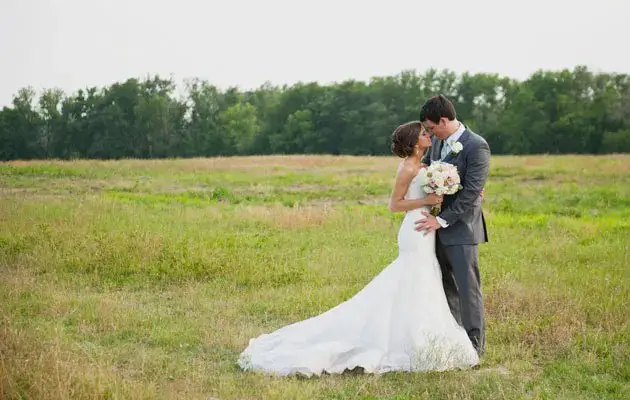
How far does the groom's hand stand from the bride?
0.07m

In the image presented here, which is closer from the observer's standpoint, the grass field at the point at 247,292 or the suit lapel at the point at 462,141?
the grass field at the point at 247,292

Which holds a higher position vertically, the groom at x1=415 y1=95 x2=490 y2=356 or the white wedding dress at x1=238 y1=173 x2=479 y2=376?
the groom at x1=415 y1=95 x2=490 y2=356

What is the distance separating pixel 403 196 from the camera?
7406mm

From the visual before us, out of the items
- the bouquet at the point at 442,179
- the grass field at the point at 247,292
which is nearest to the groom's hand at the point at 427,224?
the bouquet at the point at 442,179

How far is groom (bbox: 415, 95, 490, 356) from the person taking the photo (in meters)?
7.16

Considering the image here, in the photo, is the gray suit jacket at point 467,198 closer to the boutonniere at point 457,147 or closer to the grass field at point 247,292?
the boutonniere at point 457,147

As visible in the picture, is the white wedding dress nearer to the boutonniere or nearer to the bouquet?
the bouquet

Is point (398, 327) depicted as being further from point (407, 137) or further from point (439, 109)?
point (439, 109)

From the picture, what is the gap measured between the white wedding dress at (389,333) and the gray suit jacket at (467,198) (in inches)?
10.4

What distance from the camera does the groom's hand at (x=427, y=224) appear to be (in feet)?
23.7

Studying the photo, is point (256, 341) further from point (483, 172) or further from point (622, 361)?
point (622, 361)

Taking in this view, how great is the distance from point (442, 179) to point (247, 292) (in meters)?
4.34

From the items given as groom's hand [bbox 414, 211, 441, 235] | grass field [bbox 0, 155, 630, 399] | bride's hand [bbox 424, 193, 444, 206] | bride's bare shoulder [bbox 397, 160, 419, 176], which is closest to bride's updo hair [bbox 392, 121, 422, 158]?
bride's bare shoulder [bbox 397, 160, 419, 176]

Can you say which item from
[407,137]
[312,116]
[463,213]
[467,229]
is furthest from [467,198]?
[312,116]
